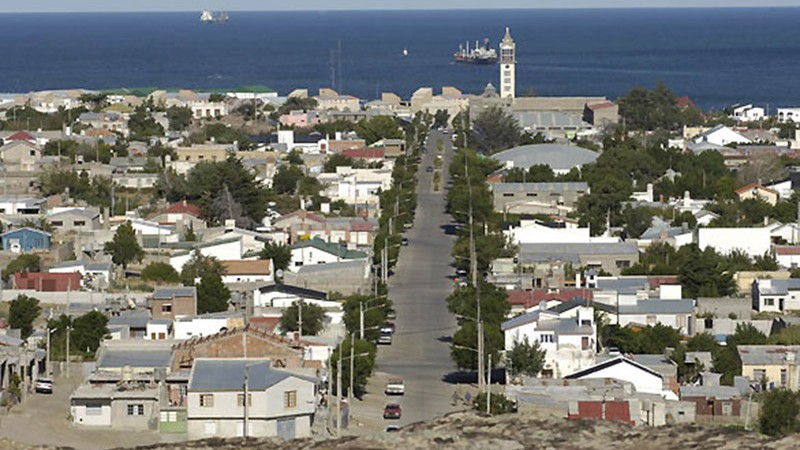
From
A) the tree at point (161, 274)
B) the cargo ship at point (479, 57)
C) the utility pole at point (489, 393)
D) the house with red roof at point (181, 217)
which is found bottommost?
the utility pole at point (489, 393)

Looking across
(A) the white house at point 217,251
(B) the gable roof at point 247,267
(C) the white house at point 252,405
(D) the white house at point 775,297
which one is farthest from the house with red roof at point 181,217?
(C) the white house at point 252,405

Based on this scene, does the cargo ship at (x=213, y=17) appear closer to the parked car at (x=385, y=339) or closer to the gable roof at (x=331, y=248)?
the gable roof at (x=331, y=248)

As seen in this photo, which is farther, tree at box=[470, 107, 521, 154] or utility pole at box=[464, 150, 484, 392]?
tree at box=[470, 107, 521, 154]

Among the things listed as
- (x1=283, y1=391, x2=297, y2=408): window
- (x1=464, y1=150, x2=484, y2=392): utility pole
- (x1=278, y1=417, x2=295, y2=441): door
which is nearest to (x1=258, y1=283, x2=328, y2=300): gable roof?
(x1=464, y1=150, x2=484, y2=392): utility pole

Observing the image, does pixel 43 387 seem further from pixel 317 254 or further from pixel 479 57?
pixel 479 57

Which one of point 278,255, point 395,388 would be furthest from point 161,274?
point 395,388

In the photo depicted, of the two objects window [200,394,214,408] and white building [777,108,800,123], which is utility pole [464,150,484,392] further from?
white building [777,108,800,123]

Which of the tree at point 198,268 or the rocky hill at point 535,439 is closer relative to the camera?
the rocky hill at point 535,439
